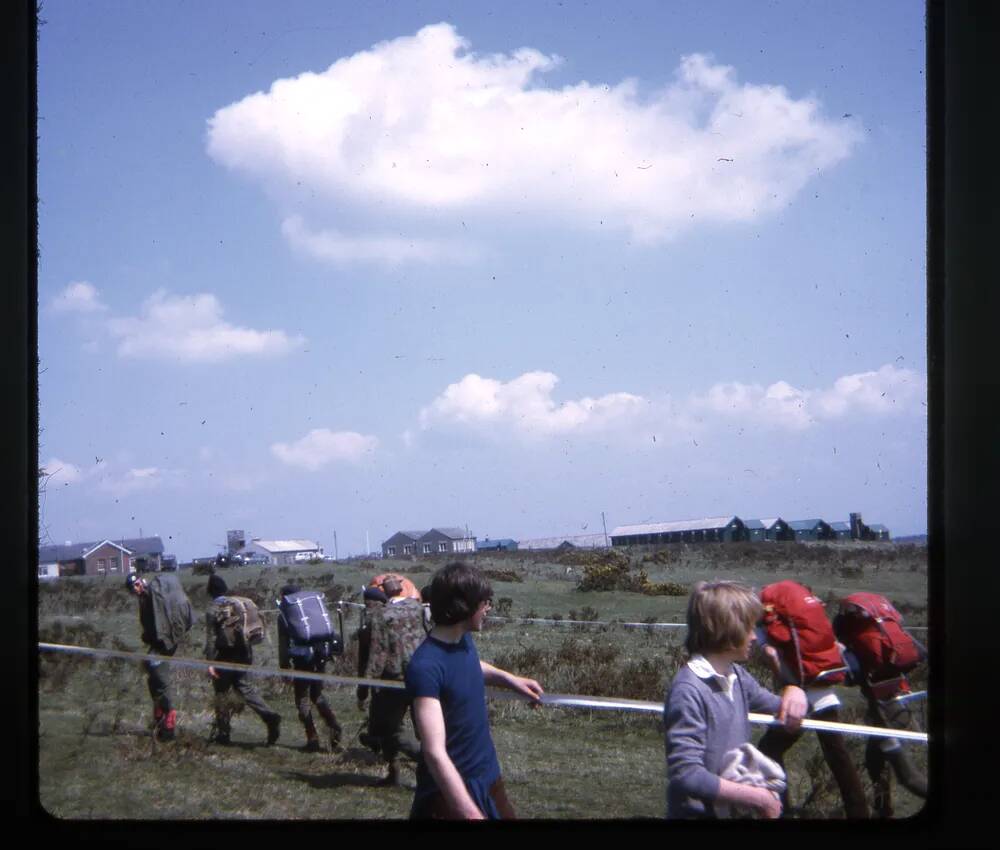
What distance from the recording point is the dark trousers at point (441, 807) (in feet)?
9.36

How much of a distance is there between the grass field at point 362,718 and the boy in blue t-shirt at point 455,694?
1.03 metres

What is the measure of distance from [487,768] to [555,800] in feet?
6.65

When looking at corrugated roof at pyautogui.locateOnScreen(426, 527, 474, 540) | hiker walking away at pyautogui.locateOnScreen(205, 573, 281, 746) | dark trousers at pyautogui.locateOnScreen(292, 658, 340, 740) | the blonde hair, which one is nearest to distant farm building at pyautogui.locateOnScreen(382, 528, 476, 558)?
corrugated roof at pyautogui.locateOnScreen(426, 527, 474, 540)

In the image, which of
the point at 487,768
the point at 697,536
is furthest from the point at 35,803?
the point at 697,536

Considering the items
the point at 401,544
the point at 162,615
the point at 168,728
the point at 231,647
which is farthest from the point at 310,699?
the point at 401,544

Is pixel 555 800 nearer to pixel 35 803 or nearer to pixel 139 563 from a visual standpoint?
pixel 35 803

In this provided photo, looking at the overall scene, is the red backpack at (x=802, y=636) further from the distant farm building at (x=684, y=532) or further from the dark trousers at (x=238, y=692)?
the dark trousers at (x=238, y=692)

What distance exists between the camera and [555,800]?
15.6 ft

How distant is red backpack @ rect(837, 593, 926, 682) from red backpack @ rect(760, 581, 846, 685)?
0.81 ft

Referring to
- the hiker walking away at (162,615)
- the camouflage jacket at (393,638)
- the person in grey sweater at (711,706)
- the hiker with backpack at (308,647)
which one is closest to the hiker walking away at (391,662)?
the camouflage jacket at (393,638)

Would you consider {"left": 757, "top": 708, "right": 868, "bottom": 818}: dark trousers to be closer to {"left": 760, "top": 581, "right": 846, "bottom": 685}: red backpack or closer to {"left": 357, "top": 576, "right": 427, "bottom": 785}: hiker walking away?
{"left": 760, "top": 581, "right": 846, "bottom": 685}: red backpack

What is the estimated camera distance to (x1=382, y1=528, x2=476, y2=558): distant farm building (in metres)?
5.08

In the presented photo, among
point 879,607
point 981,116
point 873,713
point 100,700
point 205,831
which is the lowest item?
point 100,700

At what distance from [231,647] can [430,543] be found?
2288mm
